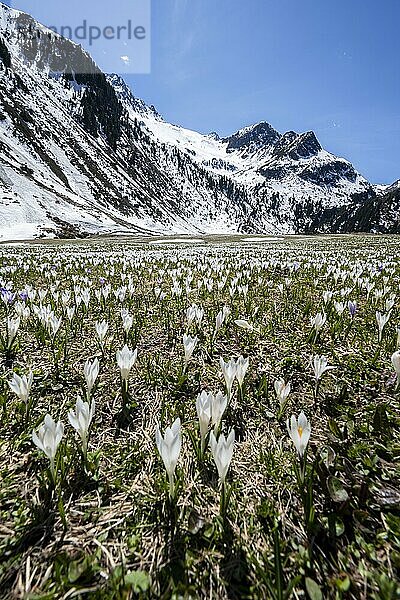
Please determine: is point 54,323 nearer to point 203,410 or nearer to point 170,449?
point 203,410

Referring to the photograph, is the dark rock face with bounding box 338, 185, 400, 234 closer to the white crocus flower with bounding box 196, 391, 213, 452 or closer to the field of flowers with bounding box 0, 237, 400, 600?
the field of flowers with bounding box 0, 237, 400, 600

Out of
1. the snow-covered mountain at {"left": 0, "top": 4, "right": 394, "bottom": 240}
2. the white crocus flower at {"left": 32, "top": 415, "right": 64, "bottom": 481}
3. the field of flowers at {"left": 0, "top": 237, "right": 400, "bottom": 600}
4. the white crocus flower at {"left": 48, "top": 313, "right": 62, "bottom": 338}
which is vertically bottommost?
the field of flowers at {"left": 0, "top": 237, "right": 400, "bottom": 600}

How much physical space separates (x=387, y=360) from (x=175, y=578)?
3181 mm

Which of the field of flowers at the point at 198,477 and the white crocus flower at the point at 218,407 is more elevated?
the white crocus flower at the point at 218,407

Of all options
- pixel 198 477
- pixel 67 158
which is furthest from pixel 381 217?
pixel 198 477

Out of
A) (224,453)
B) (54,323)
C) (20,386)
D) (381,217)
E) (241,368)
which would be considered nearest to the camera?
(224,453)

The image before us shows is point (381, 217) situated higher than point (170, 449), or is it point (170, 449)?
point (381, 217)

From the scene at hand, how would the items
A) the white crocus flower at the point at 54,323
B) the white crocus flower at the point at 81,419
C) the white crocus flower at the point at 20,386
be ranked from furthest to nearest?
the white crocus flower at the point at 54,323, the white crocus flower at the point at 20,386, the white crocus flower at the point at 81,419

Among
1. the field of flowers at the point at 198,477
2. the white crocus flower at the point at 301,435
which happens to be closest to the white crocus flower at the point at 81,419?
the field of flowers at the point at 198,477

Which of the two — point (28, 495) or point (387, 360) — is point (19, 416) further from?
point (387, 360)

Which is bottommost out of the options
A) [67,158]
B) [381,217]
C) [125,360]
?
[125,360]

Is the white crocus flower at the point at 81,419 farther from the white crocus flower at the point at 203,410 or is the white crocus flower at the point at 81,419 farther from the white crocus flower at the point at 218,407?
the white crocus flower at the point at 218,407

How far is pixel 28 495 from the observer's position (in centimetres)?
189

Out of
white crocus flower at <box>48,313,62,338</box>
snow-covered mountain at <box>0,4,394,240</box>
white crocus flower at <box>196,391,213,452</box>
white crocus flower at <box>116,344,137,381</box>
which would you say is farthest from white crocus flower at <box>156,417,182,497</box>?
snow-covered mountain at <box>0,4,394,240</box>
